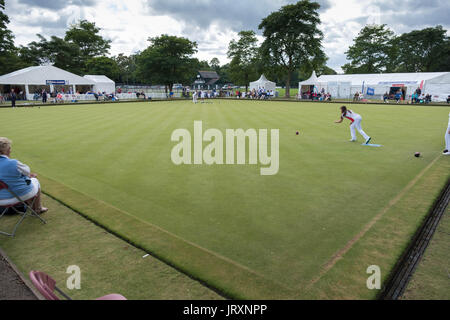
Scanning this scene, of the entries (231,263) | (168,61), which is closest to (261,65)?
(168,61)

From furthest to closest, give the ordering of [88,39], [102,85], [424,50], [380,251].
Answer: [88,39]
[424,50]
[102,85]
[380,251]

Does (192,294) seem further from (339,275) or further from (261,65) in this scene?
(261,65)

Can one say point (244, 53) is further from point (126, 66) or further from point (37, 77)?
point (126, 66)

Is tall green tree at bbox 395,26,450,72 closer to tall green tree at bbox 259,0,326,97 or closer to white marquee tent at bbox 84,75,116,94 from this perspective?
tall green tree at bbox 259,0,326,97

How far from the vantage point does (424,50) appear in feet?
A: 210

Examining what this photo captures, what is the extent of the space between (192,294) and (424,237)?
3522 millimetres

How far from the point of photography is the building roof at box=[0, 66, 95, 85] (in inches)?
1405

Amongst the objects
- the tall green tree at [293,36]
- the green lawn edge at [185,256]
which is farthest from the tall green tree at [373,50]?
the green lawn edge at [185,256]

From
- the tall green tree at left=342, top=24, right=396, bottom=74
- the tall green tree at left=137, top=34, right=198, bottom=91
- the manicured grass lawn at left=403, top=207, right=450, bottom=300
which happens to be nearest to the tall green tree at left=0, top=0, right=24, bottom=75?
the tall green tree at left=137, top=34, right=198, bottom=91

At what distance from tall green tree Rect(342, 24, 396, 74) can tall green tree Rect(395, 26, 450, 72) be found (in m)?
3.19

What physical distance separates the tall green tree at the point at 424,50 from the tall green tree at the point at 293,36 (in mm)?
30147

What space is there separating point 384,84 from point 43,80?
47483 millimetres

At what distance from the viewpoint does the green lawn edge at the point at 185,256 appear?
288 cm

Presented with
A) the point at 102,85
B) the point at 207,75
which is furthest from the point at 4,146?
the point at 207,75
